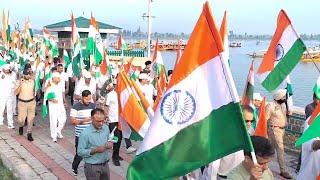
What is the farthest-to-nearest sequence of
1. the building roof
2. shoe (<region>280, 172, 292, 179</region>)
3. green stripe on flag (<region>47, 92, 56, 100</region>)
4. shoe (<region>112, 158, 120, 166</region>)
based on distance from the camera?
the building roof, green stripe on flag (<region>47, 92, 56, 100</region>), shoe (<region>112, 158, 120, 166</region>), shoe (<region>280, 172, 292, 179</region>)

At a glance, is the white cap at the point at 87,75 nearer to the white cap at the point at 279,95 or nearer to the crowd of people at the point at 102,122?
the crowd of people at the point at 102,122

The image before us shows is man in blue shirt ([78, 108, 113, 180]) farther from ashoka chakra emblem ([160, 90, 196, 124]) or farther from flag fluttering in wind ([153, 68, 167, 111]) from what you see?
ashoka chakra emblem ([160, 90, 196, 124])

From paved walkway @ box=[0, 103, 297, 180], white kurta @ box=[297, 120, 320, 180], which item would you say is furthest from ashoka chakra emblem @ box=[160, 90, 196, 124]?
paved walkway @ box=[0, 103, 297, 180]

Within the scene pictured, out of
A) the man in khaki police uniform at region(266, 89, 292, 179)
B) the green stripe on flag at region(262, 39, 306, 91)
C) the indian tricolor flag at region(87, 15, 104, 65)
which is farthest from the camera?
the indian tricolor flag at region(87, 15, 104, 65)

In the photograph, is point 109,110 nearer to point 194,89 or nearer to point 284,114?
point 284,114

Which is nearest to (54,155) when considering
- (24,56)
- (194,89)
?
(194,89)

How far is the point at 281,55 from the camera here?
22.4 feet

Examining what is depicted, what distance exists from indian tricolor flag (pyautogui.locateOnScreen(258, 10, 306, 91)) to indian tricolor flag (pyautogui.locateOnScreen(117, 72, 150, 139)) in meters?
2.04

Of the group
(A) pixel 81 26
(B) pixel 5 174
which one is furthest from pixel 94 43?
(A) pixel 81 26

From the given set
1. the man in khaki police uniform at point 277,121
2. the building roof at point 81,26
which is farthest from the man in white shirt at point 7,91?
the building roof at point 81,26

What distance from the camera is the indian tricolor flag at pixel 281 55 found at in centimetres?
668

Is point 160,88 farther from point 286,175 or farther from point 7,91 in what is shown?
point 7,91

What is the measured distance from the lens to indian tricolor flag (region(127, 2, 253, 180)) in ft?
11.3

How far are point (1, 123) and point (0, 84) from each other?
1.12m
